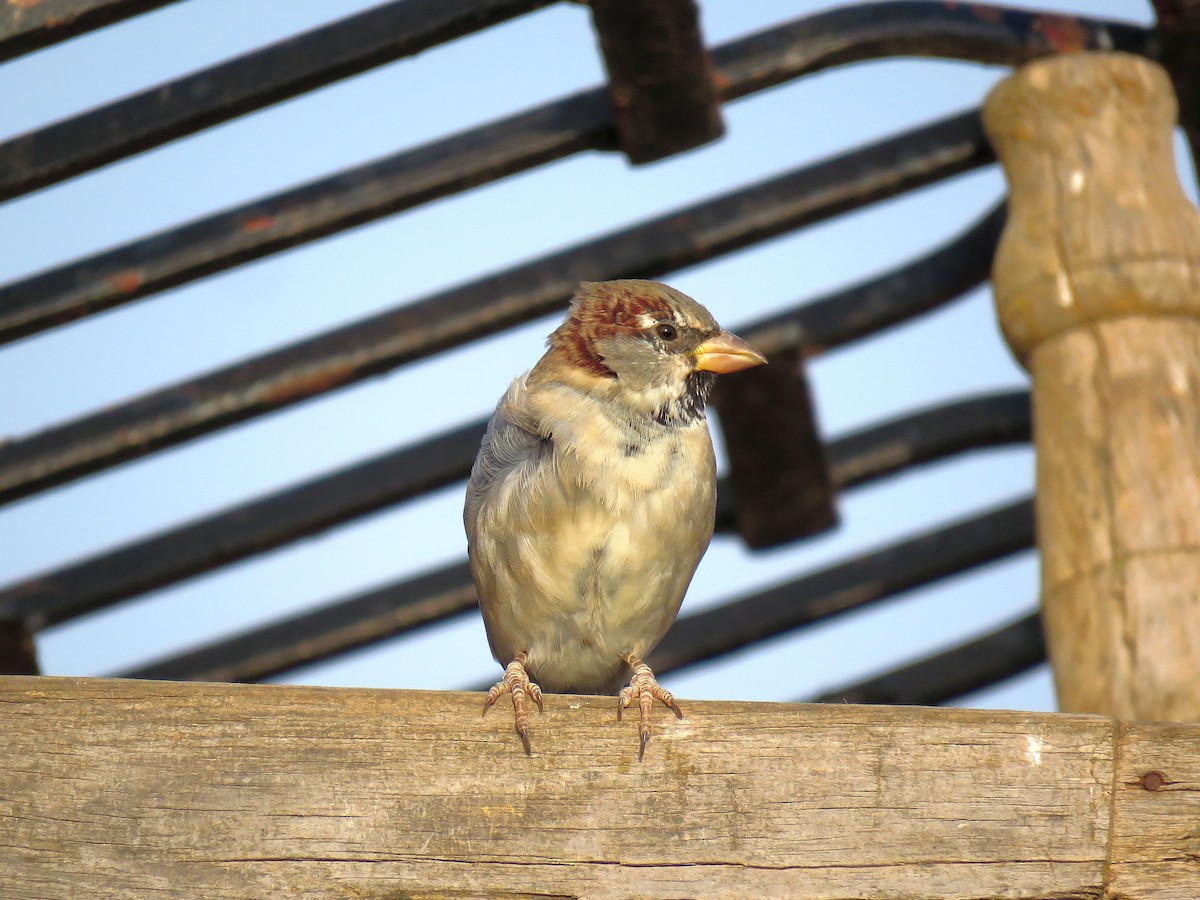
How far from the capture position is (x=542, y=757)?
5.87 ft

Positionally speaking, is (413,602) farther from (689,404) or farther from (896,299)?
(689,404)

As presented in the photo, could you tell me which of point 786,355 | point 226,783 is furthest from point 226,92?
point 226,783

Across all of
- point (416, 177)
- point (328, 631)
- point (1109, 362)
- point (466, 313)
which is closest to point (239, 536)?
point (328, 631)

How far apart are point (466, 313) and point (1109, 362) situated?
59.8 inches

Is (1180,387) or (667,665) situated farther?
(667,665)

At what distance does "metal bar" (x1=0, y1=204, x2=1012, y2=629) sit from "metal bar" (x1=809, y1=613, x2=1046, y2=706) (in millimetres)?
1534

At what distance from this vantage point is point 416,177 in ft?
11.5

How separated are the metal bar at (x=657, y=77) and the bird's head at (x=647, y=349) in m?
0.73

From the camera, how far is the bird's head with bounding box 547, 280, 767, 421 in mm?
2641

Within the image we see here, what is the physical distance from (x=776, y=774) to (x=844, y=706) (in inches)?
4.6

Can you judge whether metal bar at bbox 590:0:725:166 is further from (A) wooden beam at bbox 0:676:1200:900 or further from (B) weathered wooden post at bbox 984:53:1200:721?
(A) wooden beam at bbox 0:676:1200:900

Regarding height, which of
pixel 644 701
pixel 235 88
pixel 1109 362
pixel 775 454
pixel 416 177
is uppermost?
pixel 235 88

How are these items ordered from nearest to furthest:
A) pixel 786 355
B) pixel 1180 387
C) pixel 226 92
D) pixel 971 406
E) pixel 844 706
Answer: pixel 844 706
pixel 1180 387
pixel 226 92
pixel 786 355
pixel 971 406

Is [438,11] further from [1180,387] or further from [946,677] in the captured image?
[946,677]
